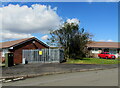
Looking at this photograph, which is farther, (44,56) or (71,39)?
(71,39)

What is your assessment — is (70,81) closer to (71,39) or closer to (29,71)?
(29,71)

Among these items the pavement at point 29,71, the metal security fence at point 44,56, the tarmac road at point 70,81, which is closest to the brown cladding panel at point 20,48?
the metal security fence at point 44,56

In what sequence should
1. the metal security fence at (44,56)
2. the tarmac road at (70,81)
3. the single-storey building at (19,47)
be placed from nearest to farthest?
the tarmac road at (70,81) → the metal security fence at (44,56) → the single-storey building at (19,47)


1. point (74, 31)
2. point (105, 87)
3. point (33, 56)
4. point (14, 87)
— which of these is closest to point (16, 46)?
point (33, 56)

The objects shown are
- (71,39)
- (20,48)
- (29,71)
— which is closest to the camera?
(29,71)

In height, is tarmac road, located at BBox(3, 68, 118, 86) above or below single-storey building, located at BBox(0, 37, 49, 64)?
below

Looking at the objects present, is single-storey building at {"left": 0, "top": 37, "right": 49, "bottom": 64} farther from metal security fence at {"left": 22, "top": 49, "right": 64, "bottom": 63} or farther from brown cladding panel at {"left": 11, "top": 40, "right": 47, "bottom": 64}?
metal security fence at {"left": 22, "top": 49, "right": 64, "bottom": 63}

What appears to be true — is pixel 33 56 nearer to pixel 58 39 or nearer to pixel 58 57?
pixel 58 57

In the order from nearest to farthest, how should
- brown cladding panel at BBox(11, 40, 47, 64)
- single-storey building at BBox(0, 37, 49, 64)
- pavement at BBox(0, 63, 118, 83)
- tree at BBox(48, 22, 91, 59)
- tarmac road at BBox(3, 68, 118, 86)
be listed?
tarmac road at BBox(3, 68, 118, 86) → pavement at BBox(0, 63, 118, 83) → single-storey building at BBox(0, 37, 49, 64) → brown cladding panel at BBox(11, 40, 47, 64) → tree at BBox(48, 22, 91, 59)

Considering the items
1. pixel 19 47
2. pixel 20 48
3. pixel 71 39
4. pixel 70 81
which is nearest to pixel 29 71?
pixel 70 81

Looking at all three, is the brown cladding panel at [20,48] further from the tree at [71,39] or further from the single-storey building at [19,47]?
the tree at [71,39]

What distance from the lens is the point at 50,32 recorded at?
29.3 m

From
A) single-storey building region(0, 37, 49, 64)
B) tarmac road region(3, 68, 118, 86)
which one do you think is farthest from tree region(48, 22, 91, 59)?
tarmac road region(3, 68, 118, 86)

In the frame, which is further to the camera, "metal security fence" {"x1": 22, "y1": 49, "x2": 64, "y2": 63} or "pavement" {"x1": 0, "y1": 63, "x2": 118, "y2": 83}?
"metal security fence" {"x1": 22, "y1": 49, "x2": 64, "y2": 63}
